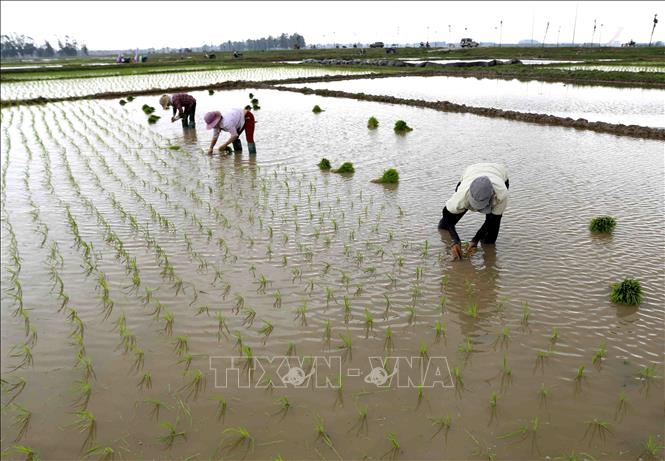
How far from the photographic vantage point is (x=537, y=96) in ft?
64.7

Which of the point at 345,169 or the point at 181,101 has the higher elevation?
the point at 181,101

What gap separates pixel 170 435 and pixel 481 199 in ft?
11.2

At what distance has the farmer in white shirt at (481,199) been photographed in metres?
4.64

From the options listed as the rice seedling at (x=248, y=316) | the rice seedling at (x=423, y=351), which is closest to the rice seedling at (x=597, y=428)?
the rice seedling at (x=423, y=351)

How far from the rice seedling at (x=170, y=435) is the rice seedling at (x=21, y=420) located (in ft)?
2.78

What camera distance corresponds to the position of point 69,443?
2809 millimetres

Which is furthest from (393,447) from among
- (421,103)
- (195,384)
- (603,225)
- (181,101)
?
(421,103)

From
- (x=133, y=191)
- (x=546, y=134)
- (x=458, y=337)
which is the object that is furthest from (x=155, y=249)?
(x=546, y=134)

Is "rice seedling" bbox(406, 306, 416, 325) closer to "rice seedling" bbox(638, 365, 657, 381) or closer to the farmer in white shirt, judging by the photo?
the farmer in white shirt

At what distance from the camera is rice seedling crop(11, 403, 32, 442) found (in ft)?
9.41

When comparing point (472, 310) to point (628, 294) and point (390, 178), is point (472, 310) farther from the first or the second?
point (390, 178)

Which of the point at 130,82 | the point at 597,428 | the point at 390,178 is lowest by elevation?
the point at 597,428

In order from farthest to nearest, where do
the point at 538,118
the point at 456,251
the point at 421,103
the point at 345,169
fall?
the point at 421,103 → the point at 538,118 → the point at 345,169 → the point at 456,251

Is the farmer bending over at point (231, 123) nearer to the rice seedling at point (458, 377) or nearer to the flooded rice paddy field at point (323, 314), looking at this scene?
the flooded rice paddy field at point (323, 314)
